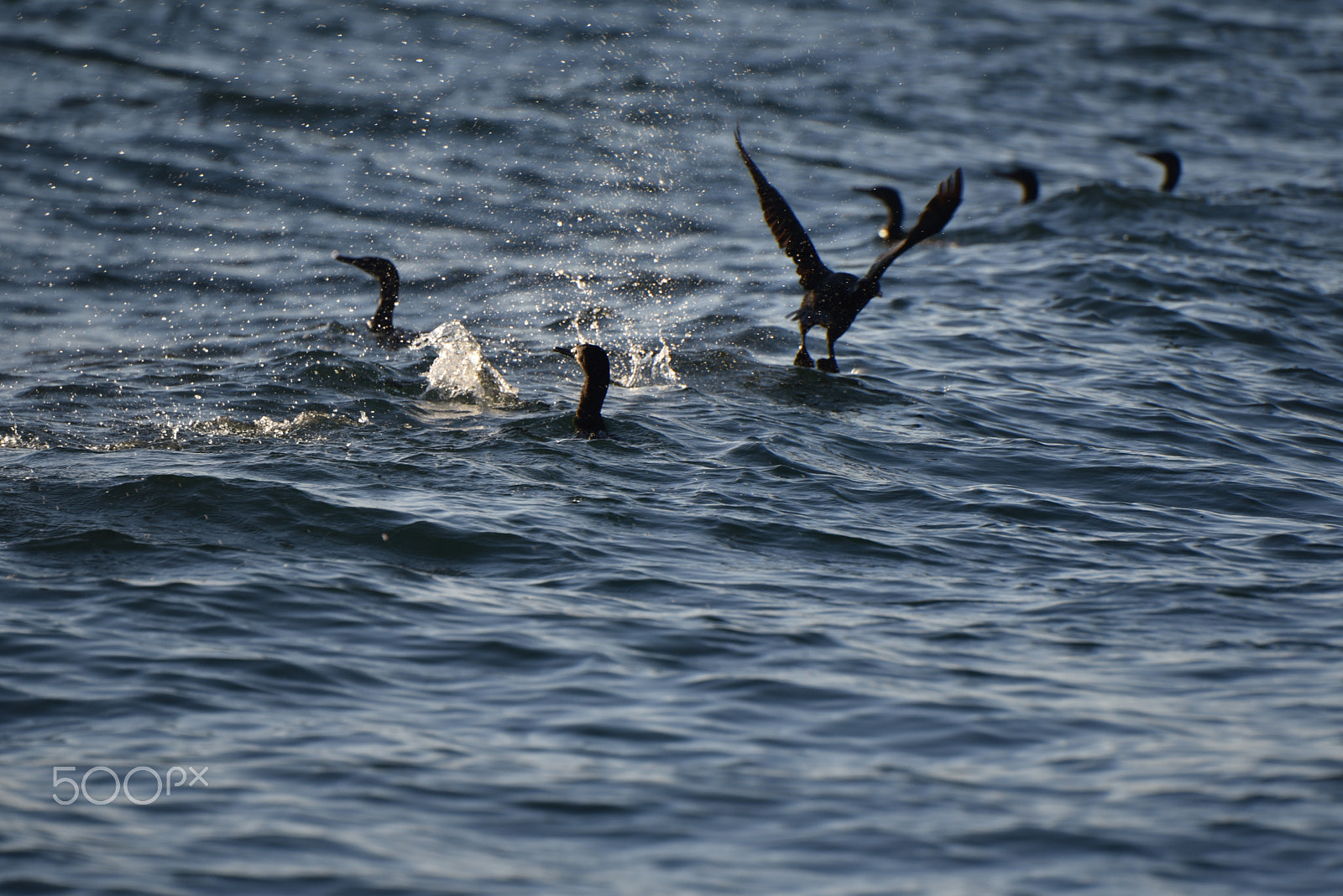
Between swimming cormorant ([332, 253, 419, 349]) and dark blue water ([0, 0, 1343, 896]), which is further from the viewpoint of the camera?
swimming cormorant ([332, 253, 419, 349])

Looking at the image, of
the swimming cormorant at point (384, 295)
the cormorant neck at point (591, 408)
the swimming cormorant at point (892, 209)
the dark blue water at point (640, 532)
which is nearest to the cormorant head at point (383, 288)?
the swimming cormorant at point (384, 295)

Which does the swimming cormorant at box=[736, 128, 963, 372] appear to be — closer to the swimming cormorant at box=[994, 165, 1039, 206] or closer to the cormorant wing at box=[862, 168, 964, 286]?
the cormorant wing at box=[862, 168, 964, 286]

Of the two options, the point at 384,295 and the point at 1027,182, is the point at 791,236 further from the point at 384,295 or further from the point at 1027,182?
the point at 1027,182

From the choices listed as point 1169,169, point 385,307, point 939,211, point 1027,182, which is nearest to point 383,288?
point 385,307

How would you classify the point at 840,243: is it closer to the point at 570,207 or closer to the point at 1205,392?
the point at 570,207

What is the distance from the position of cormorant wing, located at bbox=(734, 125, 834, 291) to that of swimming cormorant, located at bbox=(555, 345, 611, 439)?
2859 mm

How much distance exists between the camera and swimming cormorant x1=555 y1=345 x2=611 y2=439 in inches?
360

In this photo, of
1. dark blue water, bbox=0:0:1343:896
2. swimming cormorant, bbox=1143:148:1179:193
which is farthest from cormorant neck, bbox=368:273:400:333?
swimming cormorant, bbox=1143:148:1179:193

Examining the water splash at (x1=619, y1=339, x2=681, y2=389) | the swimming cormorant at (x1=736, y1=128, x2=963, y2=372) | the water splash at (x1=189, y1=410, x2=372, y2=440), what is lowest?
the water splash at (x1=189, y1=410, x2=372, y2=440)

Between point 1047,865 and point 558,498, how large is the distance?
4215mm

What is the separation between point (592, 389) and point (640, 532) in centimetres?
153

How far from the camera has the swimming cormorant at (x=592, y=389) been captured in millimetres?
9141

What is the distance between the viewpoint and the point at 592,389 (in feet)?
30.4

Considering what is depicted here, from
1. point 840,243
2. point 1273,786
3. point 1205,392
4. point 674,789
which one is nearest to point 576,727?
point 674,789
